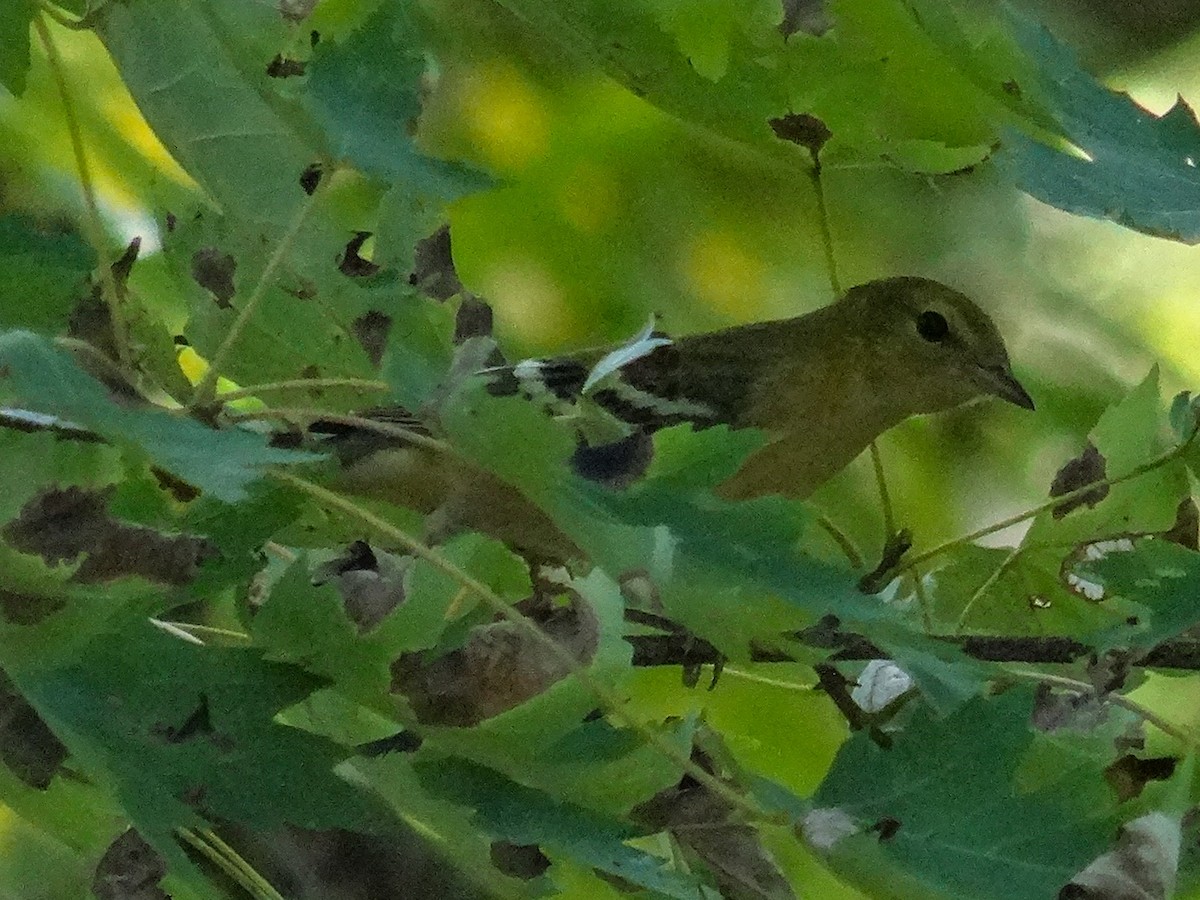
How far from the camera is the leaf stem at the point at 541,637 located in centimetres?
37

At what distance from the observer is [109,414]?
0.92ft

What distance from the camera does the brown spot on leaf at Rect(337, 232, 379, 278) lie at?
564 millimetres

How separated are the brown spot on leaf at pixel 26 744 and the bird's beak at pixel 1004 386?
641 mm

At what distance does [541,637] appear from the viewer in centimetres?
38

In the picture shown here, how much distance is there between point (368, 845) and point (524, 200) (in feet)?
1.59

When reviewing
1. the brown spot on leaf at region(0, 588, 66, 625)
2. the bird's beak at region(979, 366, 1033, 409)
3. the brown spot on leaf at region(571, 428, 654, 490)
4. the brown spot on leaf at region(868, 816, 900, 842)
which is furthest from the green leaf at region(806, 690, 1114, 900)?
the bird's beak at region(979, 366, 1033, 409)

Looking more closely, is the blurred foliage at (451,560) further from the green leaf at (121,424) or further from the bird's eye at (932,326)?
the bird's eye at (932,326)

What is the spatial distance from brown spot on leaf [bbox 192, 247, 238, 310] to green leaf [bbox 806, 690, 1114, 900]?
321mm

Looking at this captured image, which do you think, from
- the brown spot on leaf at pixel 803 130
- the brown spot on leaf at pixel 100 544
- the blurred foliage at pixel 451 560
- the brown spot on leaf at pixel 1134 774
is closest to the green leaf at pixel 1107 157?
the blurred foliage at pixel 451 560

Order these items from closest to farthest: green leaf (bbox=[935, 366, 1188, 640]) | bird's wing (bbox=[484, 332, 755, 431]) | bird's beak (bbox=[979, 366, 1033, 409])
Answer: green leaf (bbox=[935, 366, 1188, 640])
bird's wing (bbox=[484, 332, 755, 431])
bird's beak (bbox=[979, 366, 1033, 409])

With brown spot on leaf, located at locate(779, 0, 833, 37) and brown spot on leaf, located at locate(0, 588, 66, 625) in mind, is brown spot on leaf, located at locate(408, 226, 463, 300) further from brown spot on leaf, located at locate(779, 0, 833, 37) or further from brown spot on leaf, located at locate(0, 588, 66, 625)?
brown spot on leaf, located at locate(0, 588, 66, 625)

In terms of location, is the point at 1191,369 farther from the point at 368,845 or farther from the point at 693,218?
the point at 368,845

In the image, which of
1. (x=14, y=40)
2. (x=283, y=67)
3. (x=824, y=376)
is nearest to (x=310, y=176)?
(x=283, y=67)

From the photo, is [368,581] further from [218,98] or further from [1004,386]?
[1004,386]
